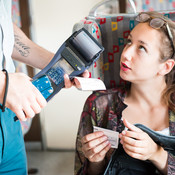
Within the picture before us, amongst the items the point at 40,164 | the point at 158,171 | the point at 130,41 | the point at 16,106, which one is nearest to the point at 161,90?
the point at 130,41

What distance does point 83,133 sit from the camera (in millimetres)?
1246

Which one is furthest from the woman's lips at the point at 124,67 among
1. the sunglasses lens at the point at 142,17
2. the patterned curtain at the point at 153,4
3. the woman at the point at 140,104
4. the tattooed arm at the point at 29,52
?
the patterned curtain at the point at 153,4

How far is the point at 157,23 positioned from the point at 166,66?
23 centimetres

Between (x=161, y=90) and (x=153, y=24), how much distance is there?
14.4 inches

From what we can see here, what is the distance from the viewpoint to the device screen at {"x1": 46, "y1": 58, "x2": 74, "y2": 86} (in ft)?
3.05

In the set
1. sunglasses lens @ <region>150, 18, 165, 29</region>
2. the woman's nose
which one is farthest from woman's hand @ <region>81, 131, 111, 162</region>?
sunglasses lens @ <region>150, 18, 165, 29</region>

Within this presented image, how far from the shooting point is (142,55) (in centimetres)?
116

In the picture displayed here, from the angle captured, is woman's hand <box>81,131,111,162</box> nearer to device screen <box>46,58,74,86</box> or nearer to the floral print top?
the floral print top

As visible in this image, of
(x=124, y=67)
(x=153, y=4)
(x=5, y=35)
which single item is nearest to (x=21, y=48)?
(x=5, y=35)

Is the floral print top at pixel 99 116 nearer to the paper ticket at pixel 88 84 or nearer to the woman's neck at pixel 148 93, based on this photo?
the woman's neck at pixel 148 93

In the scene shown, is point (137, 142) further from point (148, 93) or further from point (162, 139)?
point (148, 93)

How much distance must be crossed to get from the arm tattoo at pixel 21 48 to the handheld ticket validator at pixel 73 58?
207 mm

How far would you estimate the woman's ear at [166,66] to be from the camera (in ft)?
3.95

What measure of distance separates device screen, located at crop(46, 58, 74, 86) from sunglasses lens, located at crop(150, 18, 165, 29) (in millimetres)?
495
